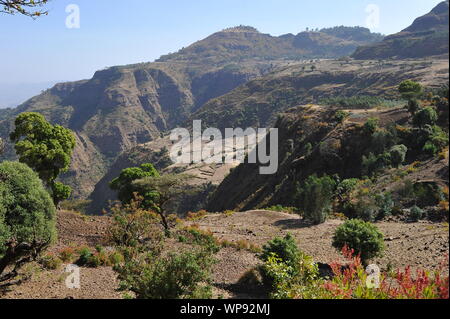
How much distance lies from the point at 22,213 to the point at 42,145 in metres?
9.19

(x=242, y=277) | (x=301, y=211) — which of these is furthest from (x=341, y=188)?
(x=242, y=277)

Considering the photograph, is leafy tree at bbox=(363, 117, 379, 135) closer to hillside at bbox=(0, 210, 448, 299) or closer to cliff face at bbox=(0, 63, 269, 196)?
hillside at bbox=(0, 210, 448, 299)

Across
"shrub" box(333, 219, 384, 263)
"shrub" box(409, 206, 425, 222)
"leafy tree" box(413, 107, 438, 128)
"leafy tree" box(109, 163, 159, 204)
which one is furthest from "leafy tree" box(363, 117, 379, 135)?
"shrub" box(333, 219, 384, 263)

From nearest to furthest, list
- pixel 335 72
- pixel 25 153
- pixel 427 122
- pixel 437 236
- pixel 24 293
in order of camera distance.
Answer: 1. pixel 24 293
2. pixel 437 236
3. pixel 25 153
4. pixel 427 122
5. pixel 335 72

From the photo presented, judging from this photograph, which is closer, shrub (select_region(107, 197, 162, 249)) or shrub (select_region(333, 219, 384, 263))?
shrub (select_region(333, 219, 384, 263))

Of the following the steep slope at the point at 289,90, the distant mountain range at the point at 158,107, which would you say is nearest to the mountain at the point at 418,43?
the steep slope at the point at 289,90

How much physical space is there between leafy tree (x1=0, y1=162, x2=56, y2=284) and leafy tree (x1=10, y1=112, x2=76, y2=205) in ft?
25.4

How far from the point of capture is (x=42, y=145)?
18562 millimetres

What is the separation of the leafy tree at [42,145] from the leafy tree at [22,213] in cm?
775

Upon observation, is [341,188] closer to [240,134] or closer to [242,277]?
[242,277]

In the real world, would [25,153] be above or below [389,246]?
above

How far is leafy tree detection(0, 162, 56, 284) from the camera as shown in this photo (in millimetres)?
9930

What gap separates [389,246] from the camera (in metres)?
12.7

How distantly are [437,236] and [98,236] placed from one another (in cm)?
1371
